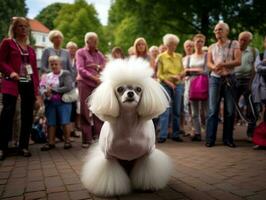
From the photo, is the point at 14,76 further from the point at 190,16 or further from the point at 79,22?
the point at 79,22

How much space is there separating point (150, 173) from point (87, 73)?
11.6ft

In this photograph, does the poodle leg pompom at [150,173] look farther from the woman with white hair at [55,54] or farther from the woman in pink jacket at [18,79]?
the woman with white hair at [55,54]

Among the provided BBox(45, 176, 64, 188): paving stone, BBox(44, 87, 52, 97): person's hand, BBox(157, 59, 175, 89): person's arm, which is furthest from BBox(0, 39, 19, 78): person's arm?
BBox(157, 59, 175, 89): person's arm

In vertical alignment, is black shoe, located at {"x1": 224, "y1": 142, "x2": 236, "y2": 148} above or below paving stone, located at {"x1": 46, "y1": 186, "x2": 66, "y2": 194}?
above

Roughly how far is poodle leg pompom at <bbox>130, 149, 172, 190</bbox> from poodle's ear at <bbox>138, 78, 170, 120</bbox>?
527 millimetres

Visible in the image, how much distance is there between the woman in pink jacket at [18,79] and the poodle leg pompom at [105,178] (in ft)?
8.36

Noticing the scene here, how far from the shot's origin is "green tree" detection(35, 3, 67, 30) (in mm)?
73562

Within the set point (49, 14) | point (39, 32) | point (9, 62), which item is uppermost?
point (49, 14)

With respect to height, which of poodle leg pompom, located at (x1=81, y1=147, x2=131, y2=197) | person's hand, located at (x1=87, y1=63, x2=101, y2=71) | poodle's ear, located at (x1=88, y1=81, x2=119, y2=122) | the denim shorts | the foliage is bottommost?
poodle leg pompom, located at (x1=81, y1=147, x2=131, y2=197)

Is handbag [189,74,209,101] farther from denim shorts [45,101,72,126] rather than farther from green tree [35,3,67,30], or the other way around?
green tree [35,3,67,30]

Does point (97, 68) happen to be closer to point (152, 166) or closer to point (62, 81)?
point (62, 81)

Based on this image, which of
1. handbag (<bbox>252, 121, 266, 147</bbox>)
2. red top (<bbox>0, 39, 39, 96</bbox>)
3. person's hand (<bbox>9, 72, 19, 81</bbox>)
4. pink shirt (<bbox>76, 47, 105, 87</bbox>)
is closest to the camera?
person's hand (<bbox>9, 72, 19, 81</bbox>)

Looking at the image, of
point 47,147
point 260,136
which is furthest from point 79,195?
point 260,136

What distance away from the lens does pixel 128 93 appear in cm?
325
